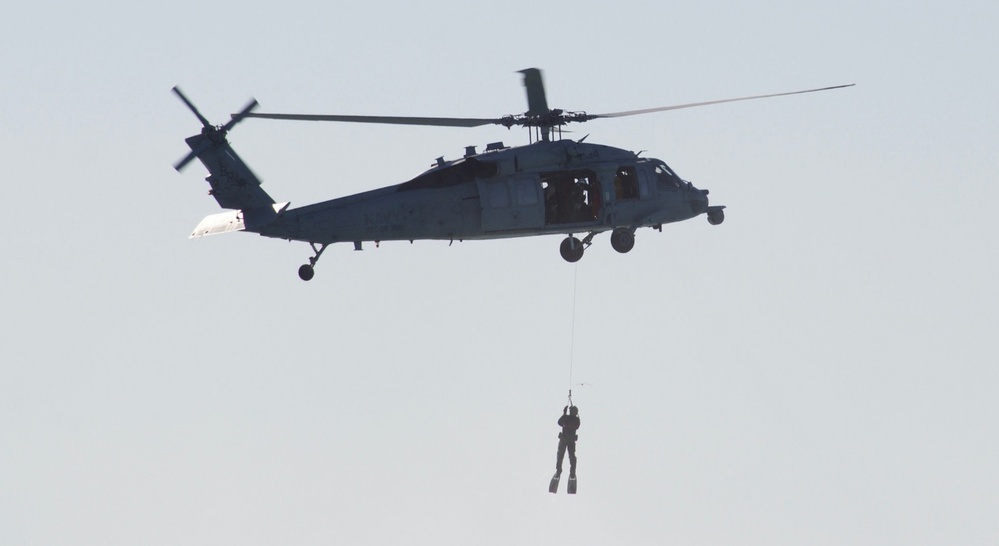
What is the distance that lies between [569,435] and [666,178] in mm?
6799

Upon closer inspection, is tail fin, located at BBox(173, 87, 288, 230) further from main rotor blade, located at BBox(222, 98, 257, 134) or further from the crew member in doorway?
the crew member in doorway

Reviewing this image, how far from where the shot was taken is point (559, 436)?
5094cm

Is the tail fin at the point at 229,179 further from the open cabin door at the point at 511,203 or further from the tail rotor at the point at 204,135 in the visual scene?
the open cabin door at the point at 511,203

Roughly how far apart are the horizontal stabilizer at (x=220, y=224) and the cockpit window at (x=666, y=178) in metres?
10.3

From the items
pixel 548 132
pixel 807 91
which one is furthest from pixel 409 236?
pixel 807 91

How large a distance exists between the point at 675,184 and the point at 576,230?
3.29 m

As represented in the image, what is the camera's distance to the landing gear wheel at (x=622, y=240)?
51.4 m

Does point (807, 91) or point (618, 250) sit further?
point (618, 250)

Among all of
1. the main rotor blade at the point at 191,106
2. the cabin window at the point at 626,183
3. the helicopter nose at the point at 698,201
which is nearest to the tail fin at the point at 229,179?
the main rotor blade at the point at 191,106

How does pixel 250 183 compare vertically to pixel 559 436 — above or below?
above

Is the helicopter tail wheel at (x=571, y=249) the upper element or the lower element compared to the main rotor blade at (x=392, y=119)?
lower

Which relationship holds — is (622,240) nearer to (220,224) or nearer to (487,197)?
(487,197)

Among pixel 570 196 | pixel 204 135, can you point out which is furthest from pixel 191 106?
pixel 570 196

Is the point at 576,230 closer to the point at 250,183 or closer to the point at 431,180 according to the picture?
the point at 431,180
